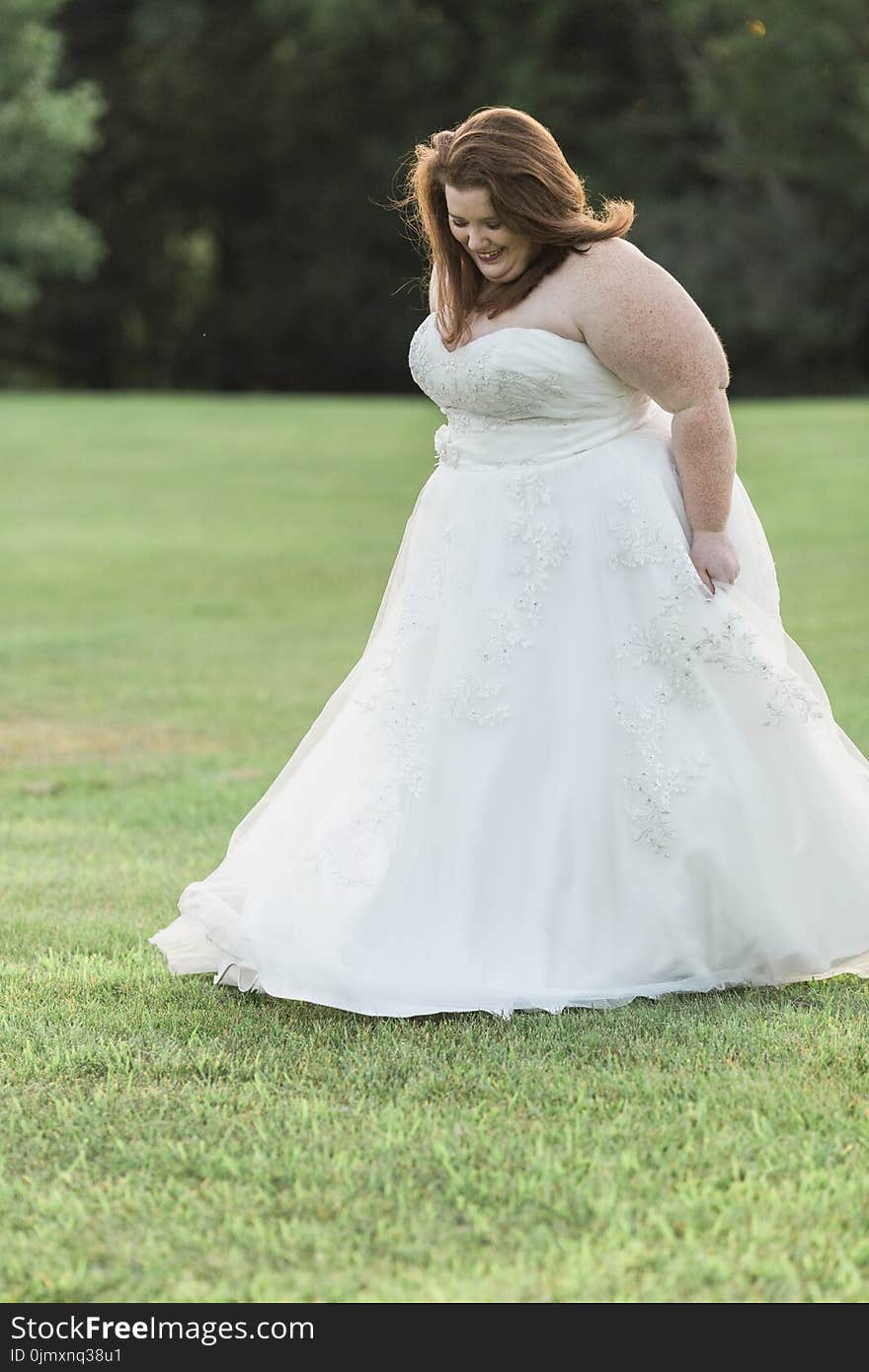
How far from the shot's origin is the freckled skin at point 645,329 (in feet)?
12.8

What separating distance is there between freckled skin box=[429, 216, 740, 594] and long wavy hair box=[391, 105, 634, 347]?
3 centimetres

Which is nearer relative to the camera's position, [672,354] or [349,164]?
[672,354]

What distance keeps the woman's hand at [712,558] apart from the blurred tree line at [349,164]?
1400 inches

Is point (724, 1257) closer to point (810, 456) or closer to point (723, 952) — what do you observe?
point (723, 952)

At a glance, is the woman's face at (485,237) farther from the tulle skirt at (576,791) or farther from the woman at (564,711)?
the tulle skirt at (576,791)

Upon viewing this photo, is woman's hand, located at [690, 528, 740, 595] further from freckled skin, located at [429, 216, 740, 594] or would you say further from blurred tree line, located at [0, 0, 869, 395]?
blurred tree line, located at [0, 0, 869, 395]

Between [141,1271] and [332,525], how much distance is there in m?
14.3

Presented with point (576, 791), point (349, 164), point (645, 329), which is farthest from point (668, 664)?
point (349, 164)

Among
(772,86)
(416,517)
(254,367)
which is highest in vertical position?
(772,86)

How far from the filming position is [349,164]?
146 feet

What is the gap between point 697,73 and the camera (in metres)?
Answer: 41.0

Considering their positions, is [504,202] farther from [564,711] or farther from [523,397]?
[564,711]

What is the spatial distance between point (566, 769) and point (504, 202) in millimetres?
1302

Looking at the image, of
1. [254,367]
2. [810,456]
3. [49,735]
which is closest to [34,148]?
[254,367]
